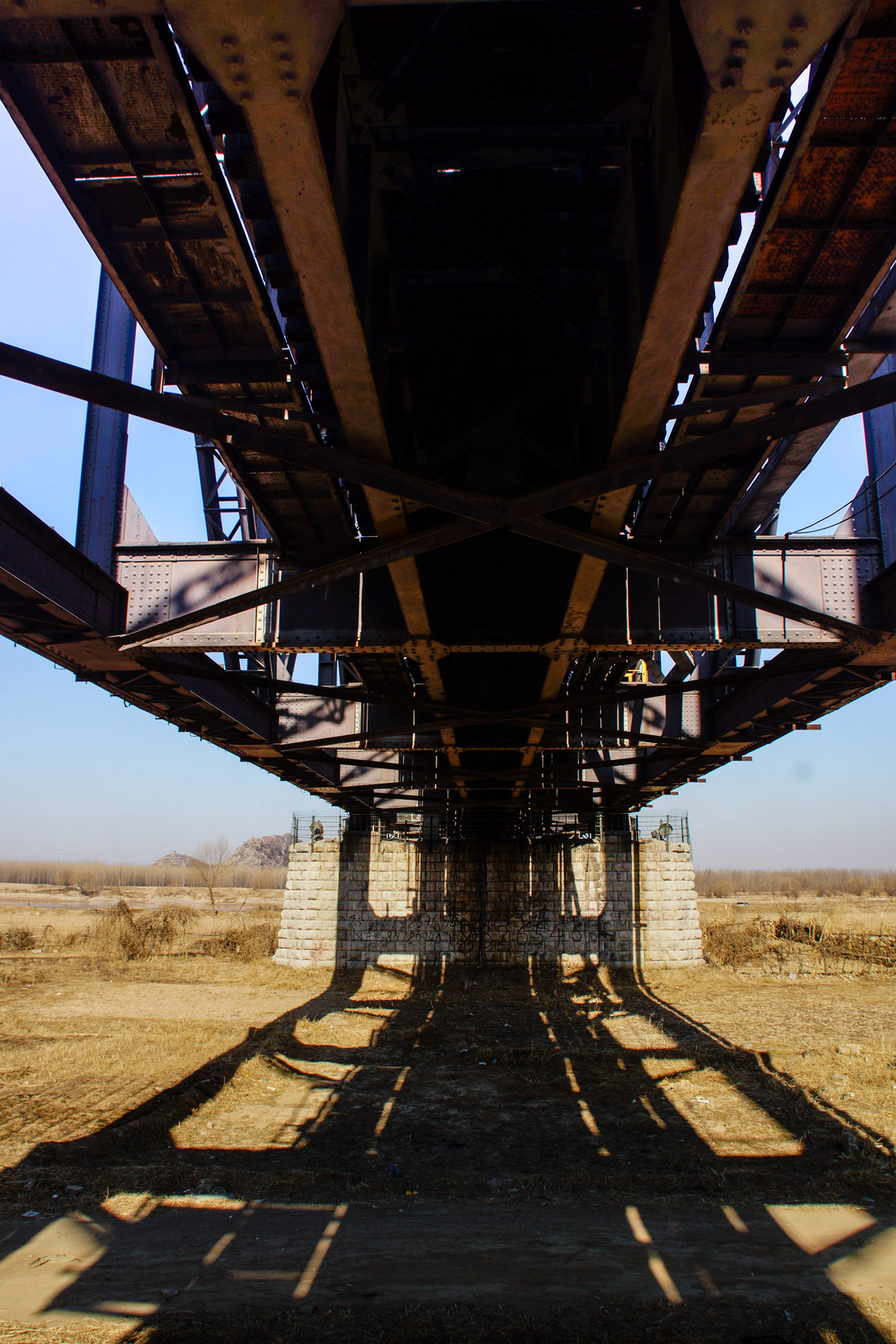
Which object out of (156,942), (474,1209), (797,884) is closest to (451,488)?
(474,1209)

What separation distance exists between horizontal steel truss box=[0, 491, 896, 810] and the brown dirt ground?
19.2 feet

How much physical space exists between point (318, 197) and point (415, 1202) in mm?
10503

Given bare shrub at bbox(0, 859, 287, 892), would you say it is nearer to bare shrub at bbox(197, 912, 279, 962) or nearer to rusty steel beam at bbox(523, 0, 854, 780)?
bare shrub at bbox(197, 912, 279, 962)

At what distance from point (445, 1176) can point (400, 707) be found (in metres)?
6.34

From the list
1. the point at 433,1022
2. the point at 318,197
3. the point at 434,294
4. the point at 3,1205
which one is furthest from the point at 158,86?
the point at 433,1022

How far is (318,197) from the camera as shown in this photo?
11.6 ft

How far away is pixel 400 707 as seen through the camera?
1198 centimetres

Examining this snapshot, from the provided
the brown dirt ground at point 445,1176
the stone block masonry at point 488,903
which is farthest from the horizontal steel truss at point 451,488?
the stone block masonry at point 488,903

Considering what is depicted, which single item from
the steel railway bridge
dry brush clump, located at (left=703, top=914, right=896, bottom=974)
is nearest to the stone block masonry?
dry brush clump, located at (left=703, top=914, right=896, bottom=974)

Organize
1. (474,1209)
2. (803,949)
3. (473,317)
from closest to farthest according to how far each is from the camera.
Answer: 1. (473,317)
2. (474,1209)
3. (803,949)

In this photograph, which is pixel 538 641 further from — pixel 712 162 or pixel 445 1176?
pixel 445 1176

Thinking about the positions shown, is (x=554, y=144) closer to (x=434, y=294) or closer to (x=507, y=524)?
(x=434, y=294)

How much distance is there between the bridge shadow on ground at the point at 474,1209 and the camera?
7125 millimetres

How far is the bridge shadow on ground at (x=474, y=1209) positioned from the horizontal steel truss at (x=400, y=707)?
5859mm
